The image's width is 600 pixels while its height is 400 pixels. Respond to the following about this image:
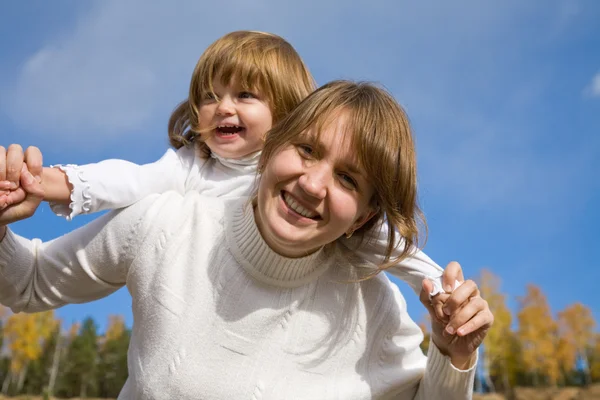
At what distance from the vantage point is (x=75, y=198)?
2.27m

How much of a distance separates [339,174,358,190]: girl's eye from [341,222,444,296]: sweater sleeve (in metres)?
0.35

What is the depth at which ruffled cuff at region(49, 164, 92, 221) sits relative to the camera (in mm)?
2268

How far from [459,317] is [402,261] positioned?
1.46ft

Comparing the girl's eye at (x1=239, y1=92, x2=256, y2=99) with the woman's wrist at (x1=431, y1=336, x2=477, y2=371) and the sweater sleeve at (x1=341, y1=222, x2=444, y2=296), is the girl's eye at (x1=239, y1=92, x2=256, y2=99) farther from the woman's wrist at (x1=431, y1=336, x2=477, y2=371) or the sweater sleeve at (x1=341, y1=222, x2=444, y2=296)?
the woman's wrist at (x1=431, y1=336, x2=477, y2=371)

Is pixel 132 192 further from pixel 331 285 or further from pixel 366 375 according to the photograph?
pixel 366 375

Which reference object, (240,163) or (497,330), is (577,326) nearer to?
(497,330)

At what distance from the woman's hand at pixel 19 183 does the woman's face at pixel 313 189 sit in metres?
0.76

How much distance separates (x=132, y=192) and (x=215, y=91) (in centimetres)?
92

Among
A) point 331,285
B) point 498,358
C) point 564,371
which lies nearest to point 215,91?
point 331,285

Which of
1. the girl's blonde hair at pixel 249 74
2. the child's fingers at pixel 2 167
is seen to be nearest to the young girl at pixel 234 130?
the girl's blonde hair at pixel 249 74

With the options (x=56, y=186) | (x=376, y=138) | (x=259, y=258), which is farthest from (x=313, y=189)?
(x=56, y=186)

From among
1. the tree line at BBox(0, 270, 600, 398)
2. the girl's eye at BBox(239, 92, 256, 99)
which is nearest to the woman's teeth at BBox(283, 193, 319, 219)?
the girl's eye at BBox(239, 92, 256, 99)

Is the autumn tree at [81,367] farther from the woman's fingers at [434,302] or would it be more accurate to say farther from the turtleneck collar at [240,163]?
the woman's fingers at [434,302]

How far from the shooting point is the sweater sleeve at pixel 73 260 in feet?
7.95
